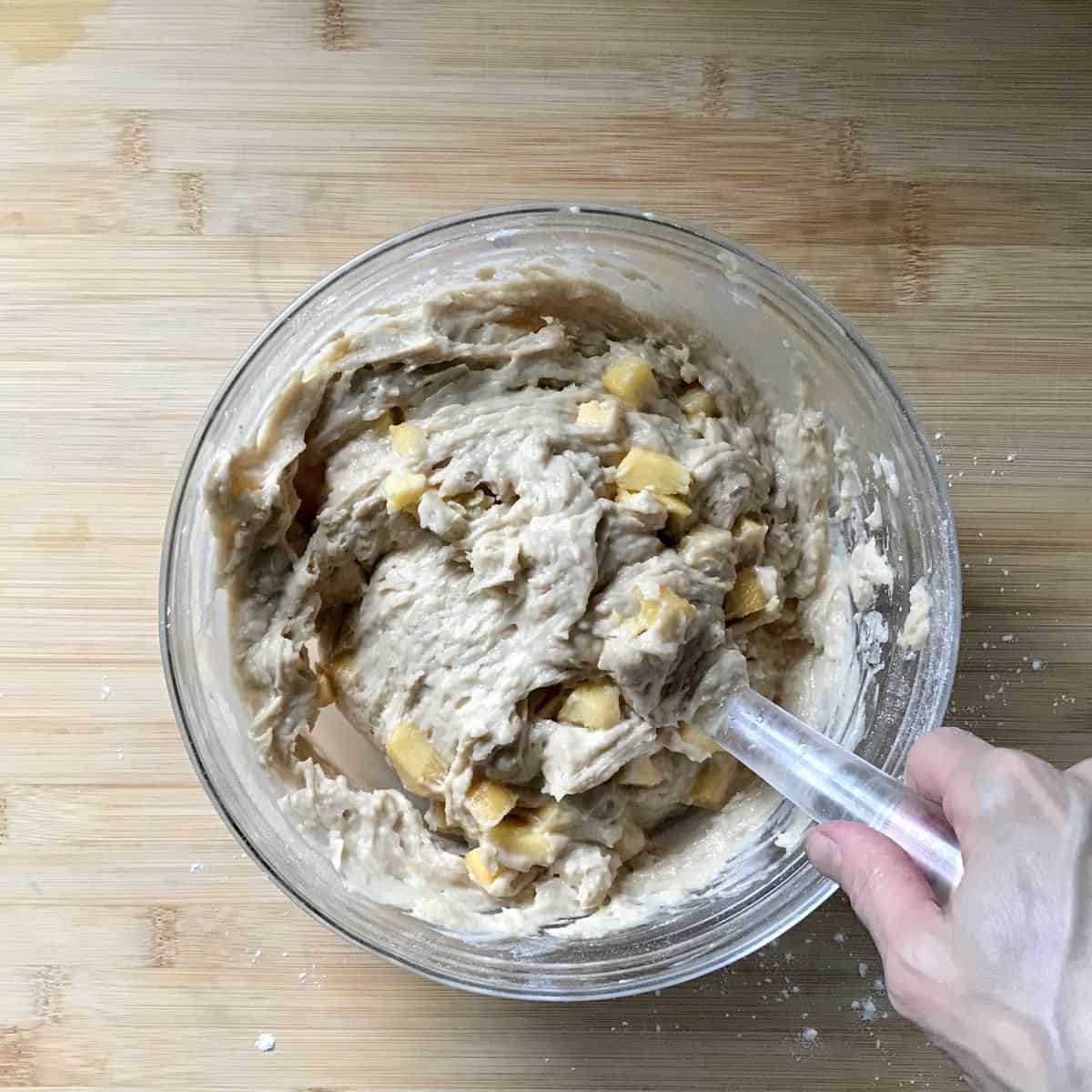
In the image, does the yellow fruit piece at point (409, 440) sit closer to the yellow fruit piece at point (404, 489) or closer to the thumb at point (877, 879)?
the yellow fruit piece at point (404, 489)

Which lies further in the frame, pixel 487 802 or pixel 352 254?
pixel 352 254

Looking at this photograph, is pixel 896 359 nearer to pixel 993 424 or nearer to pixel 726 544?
pixel 993 424

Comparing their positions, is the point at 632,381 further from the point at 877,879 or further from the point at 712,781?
the point at 877,879

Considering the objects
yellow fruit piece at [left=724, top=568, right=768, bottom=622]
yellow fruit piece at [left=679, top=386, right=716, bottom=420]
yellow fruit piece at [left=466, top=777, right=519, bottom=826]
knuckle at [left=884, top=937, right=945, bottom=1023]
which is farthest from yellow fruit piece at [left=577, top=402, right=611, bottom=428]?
knuckle at [left=884, top=937, right=945, bottom=1023]

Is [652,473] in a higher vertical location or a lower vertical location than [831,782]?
higher

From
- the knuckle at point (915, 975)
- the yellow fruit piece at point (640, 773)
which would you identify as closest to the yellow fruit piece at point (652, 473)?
the yellow fruit piece at point (640, 773)

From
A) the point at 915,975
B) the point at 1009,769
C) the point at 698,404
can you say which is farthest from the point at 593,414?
the point at 915,975
